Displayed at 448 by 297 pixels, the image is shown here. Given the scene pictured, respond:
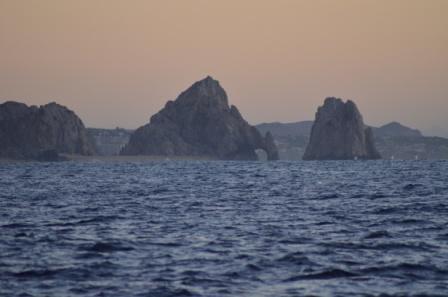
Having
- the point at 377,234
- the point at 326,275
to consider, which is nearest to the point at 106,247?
the point at 326,275

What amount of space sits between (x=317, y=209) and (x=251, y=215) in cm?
657

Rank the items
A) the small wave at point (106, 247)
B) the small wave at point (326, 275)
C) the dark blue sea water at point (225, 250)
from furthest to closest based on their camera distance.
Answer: the small wave at point (106, 247)
the small wave at point (326, 275)
the dark blue sea water at point (225, 250)

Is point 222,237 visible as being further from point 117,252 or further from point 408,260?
point 408,260

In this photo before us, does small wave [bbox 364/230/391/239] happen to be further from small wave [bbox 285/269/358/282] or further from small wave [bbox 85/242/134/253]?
small wave [bbox 85/242/134/253]

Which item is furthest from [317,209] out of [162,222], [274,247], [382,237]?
[274,247]

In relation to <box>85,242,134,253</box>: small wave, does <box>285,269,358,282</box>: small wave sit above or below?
below

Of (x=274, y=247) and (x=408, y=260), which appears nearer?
(x=408, y=260)

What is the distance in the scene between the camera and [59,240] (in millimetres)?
37125

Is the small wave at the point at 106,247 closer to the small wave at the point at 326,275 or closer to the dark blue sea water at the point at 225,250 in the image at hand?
the dark blue sea water at the point at 225,250

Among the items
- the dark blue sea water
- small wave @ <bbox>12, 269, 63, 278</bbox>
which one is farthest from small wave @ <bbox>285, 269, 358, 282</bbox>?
small wave @ <bbox>12, 269, 63, 278</bbox>

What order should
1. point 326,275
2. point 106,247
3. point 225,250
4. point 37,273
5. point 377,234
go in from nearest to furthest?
1. point 326,275
2. point 37,273
3. point 225,250
4. point 106,247
5. point 377,234

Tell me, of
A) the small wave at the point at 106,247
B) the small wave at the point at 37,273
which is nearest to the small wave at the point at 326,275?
the small wave at the point at 37,273

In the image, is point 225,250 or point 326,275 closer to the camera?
point 326,275

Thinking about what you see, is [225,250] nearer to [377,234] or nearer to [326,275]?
[326,275]
